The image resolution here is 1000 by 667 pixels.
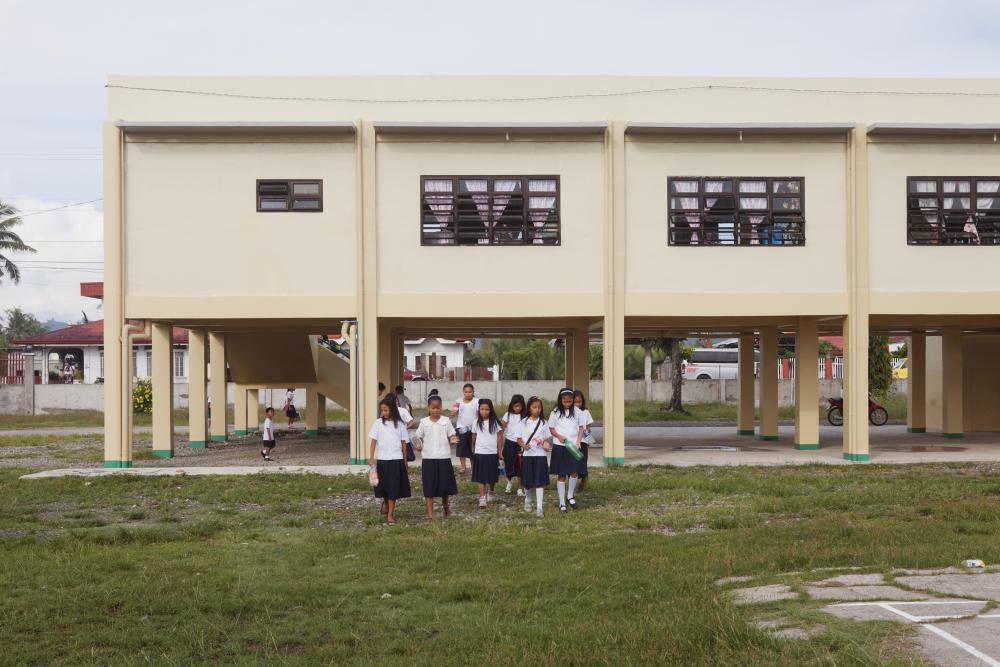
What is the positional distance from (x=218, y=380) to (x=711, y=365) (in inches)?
1366

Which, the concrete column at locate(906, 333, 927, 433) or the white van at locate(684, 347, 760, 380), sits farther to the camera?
the white van at locate(684, 347, 760, 380)

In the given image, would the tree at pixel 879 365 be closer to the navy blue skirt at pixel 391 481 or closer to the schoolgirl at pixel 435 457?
the schoolgirl at pixel 435 457

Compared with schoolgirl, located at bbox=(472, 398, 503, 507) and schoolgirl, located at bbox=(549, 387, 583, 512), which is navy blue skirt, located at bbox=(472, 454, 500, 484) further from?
schoolgirl, located at bbox=(549, 387, 583, 512)

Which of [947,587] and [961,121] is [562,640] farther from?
[961,121]

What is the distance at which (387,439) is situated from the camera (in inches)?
503

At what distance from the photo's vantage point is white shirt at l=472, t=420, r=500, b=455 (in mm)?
13727

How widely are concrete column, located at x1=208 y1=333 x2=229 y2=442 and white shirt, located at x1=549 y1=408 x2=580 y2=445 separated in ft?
51.1

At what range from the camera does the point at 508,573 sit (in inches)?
372

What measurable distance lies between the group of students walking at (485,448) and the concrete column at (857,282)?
→ 737 cm

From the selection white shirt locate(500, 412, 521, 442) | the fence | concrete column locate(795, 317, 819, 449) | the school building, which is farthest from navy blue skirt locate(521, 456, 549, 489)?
the fence

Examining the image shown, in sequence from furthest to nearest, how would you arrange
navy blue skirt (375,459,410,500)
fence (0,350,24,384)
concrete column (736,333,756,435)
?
fence (0,350,24,384) < concrete column (736,333,756,435) < navy blue skirt (375,459,410,500)

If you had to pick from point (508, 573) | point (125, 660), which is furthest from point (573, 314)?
point (125, 660)

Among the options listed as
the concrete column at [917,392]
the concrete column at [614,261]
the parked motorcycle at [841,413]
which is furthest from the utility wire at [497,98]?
the parked motorcycle at [841,413]

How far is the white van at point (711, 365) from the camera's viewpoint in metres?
55.7
